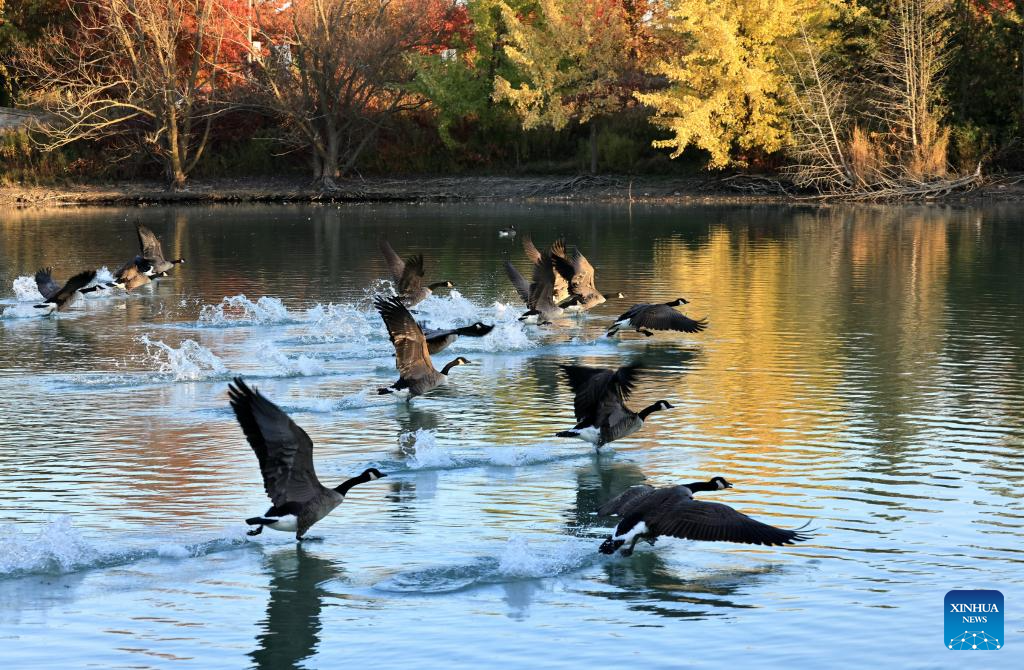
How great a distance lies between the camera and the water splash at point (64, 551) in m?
9.99

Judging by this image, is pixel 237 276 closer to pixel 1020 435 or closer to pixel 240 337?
pixel 240 337

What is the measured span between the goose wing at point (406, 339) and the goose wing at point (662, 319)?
4.58 meters

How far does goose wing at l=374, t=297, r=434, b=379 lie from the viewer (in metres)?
14.5

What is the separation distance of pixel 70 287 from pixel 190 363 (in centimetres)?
661

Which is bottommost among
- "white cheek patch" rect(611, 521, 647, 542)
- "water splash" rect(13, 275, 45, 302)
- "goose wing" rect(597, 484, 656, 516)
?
"white cheek patch" rect(611, 521, 647, 542)

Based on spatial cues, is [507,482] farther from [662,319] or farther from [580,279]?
[580,279]

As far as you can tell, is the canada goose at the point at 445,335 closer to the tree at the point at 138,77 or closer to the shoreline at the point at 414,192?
the shoreline at the point at 414,192

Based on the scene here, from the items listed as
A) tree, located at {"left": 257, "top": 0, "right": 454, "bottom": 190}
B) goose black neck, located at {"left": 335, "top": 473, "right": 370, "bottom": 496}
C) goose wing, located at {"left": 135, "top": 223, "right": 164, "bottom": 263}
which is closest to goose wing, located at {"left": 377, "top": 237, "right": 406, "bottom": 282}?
goose wing, located at {"left": 135, "top": 223, "right": 164, "bottom": 263}

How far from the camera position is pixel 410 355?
15.1 m

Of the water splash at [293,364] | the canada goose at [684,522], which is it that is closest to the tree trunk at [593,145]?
the water splash at [293,364]

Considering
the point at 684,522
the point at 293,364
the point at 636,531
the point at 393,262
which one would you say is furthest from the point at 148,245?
the point at 684,522

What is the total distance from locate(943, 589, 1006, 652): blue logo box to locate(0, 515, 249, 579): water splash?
5.24m

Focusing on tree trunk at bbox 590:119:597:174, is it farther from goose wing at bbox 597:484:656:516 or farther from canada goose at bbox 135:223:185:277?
goose wing at bbox 597:484:656:516

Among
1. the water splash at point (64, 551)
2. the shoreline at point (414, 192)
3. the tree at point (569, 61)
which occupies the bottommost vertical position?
the water splash at point (64, 551)
